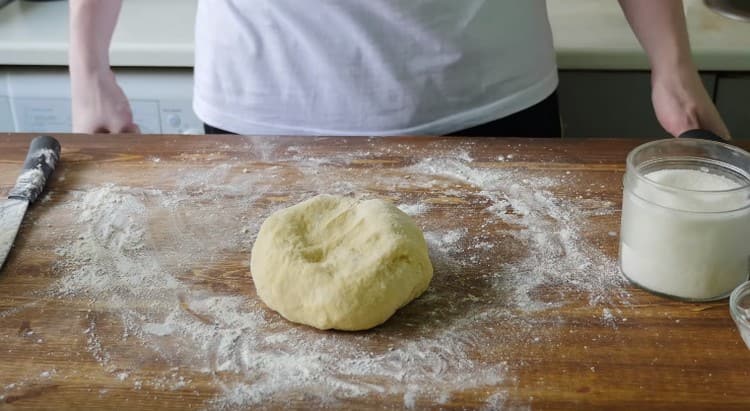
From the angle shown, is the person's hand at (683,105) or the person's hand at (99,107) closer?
the person's hand at (683,105)

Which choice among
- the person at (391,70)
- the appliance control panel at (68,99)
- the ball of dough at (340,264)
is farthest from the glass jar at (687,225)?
the appliance control panel at (68,99)

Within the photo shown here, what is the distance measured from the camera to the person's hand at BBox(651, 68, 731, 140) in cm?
110

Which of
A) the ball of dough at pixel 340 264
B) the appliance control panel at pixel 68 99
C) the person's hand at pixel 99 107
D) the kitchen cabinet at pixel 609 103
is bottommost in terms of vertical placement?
the appliance control panel at pixel 68 99

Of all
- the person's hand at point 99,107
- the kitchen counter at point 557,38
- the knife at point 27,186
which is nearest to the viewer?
the knife at point 27,186

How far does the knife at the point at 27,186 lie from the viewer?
902 mm

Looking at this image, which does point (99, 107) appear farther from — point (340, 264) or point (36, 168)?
point (340, 264)

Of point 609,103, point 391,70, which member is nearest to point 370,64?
point 391,70

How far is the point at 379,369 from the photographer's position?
697 millimetres

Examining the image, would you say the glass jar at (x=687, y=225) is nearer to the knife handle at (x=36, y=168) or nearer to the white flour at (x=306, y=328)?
the white flour at (x=306, y=328)

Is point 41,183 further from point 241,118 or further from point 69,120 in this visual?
point 69,120

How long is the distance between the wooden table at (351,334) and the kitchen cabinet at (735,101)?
0.57m

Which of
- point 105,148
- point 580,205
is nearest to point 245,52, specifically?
point 105,148

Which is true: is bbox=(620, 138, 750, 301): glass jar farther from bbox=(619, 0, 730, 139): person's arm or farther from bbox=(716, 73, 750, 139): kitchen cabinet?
bbox=(716, 73, 750, 139): kitchen cabinet

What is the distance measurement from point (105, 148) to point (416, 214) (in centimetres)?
47
